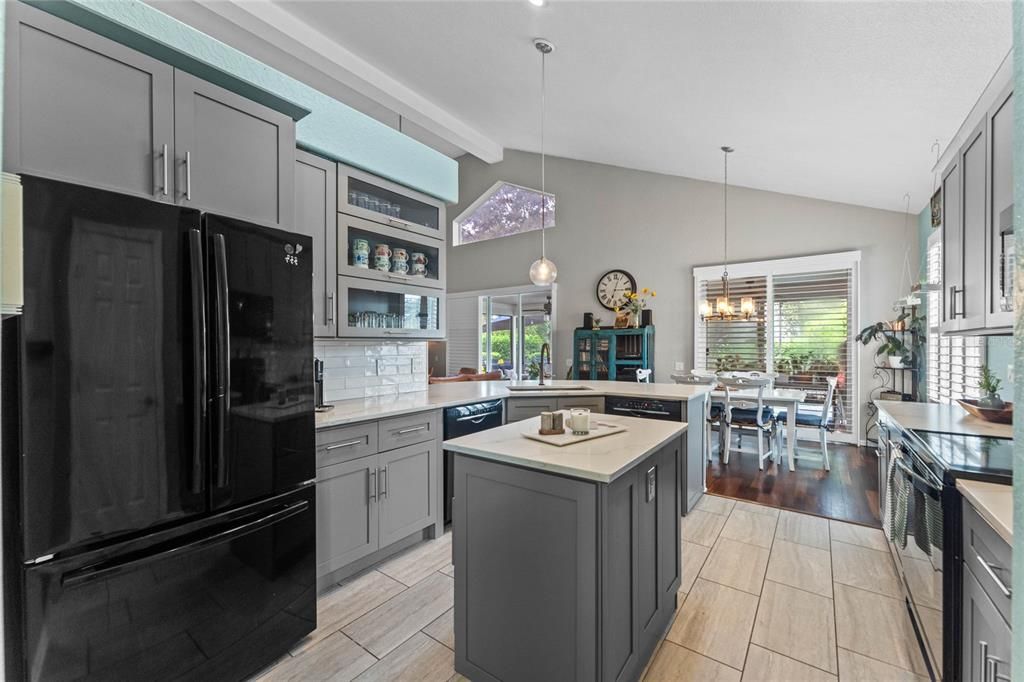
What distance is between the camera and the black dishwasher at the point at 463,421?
10.0 feet

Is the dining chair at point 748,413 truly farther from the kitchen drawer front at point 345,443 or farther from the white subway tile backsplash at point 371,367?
the kitchen drawer front at point 345,443

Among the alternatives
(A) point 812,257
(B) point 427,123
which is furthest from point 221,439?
(A) point 812,257

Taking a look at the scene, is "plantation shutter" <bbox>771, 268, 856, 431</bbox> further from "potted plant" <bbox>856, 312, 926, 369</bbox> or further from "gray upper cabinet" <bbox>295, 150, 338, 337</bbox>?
"gray upper cabinet" <bbox>295, 150, 338, 337</bbox>

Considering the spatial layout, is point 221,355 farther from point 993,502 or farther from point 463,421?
point 993,502

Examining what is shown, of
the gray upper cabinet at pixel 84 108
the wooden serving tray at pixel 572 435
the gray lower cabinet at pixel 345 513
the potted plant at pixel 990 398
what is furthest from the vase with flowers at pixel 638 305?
the gray upper cabinet at pixel 84 108

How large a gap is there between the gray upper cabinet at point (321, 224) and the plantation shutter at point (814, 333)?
5329 millimetres

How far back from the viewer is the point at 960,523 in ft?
4.93

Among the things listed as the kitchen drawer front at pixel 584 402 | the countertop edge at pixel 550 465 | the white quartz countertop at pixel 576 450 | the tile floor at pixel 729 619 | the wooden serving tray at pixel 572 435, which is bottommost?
the tile floor at pixel 729 619

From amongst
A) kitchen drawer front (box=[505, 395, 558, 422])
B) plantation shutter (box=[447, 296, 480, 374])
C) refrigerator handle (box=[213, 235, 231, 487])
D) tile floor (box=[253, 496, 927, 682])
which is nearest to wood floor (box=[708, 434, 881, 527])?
tile floor (box=[253, 496, 927, 682])

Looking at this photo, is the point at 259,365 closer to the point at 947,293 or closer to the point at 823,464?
the point at 947,293

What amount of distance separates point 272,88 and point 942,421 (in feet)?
11.8

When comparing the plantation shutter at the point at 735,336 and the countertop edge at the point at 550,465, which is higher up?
the plantation shutter at the point at 735,336

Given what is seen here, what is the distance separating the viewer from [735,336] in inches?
242

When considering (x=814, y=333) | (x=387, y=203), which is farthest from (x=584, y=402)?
(x=814, y=333)
